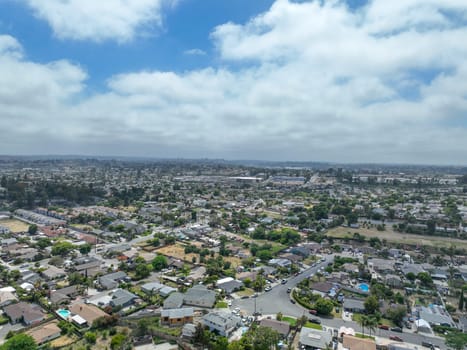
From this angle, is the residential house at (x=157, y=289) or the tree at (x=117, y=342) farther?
the residential house at (x=157, y=289)

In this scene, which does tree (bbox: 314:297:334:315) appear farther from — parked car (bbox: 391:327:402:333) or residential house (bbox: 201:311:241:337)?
residential house (bbox: 201:311:241:337)

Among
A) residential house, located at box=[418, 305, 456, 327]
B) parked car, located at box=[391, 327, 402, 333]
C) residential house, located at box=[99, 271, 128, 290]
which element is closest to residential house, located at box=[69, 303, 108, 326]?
residential house, located at box=[99, 271, 128, 290]

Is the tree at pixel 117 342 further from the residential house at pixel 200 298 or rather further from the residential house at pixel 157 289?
the residential house at pixel 157 289

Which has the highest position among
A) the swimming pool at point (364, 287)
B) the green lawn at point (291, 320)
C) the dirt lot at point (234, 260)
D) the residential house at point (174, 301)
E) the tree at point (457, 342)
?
the tree at point (457, 342)

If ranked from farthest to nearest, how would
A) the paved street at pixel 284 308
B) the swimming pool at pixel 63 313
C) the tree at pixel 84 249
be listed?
1. the tree at pixel 84 249
2. the swimming pool at pixel 63 313
3. the paved street at pixel 284 308

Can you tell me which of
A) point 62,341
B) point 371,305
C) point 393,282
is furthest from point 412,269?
point 62,341

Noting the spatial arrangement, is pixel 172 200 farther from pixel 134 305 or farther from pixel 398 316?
pixel 398 316

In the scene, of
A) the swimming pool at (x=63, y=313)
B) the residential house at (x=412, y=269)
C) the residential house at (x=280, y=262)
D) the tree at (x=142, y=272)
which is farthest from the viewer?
the residential house at (x=280, y=262)

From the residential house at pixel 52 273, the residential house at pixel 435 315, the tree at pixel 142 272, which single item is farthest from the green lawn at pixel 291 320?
the residential house at pixel 52 273
